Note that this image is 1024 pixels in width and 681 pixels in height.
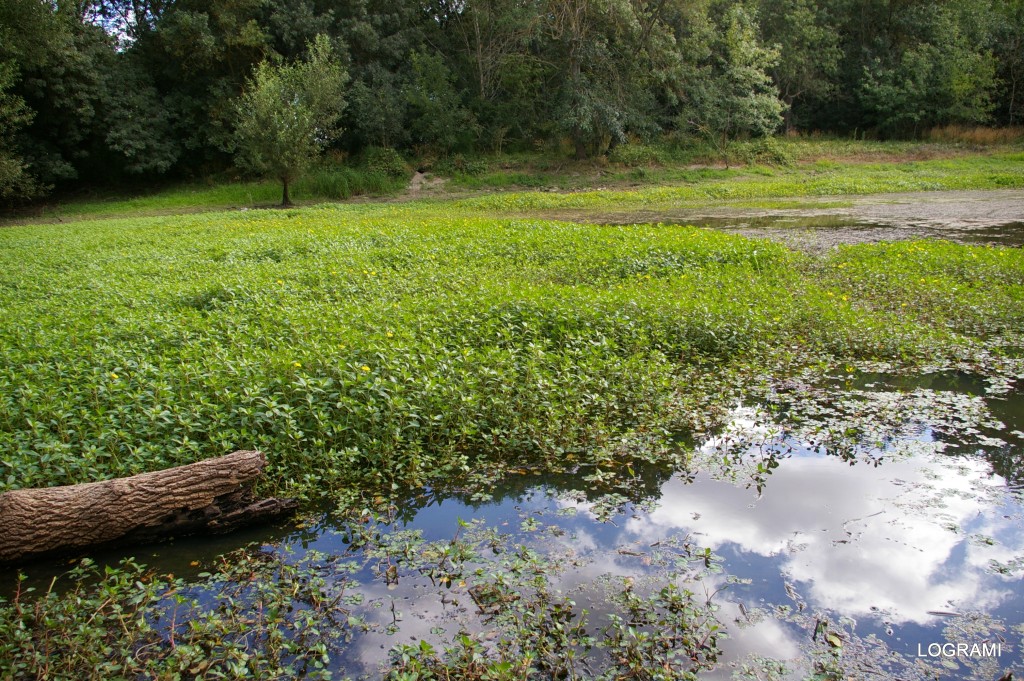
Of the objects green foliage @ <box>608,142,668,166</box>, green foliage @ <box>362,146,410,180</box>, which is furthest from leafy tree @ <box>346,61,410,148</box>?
green foliage @ <box>608,142,668,166</box>

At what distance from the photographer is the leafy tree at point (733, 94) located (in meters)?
35.2

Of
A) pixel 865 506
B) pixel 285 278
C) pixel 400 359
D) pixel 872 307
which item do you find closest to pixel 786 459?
pixel 865 506

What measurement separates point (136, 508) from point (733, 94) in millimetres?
35942

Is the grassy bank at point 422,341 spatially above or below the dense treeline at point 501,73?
below

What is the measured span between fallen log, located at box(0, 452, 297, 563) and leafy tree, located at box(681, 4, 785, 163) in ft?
112

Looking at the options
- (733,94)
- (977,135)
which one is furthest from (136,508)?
(977,135)

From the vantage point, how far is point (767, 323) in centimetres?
866

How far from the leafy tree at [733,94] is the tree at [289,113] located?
17.1m

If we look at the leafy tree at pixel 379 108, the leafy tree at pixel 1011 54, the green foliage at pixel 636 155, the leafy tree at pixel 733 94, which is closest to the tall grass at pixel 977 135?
the leafy tree at pixel 1011 54

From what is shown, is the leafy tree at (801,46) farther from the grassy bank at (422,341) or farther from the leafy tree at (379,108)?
the grassy bank at (422,341)

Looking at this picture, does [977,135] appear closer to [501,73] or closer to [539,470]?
[501,73]

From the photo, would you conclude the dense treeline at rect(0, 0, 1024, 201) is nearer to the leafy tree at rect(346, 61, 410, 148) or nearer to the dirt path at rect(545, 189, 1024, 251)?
the leafy tree at rect(346, 61, 410, 148)

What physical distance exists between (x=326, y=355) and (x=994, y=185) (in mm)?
28755

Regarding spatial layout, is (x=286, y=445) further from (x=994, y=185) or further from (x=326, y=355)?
(x=994, y=185)
